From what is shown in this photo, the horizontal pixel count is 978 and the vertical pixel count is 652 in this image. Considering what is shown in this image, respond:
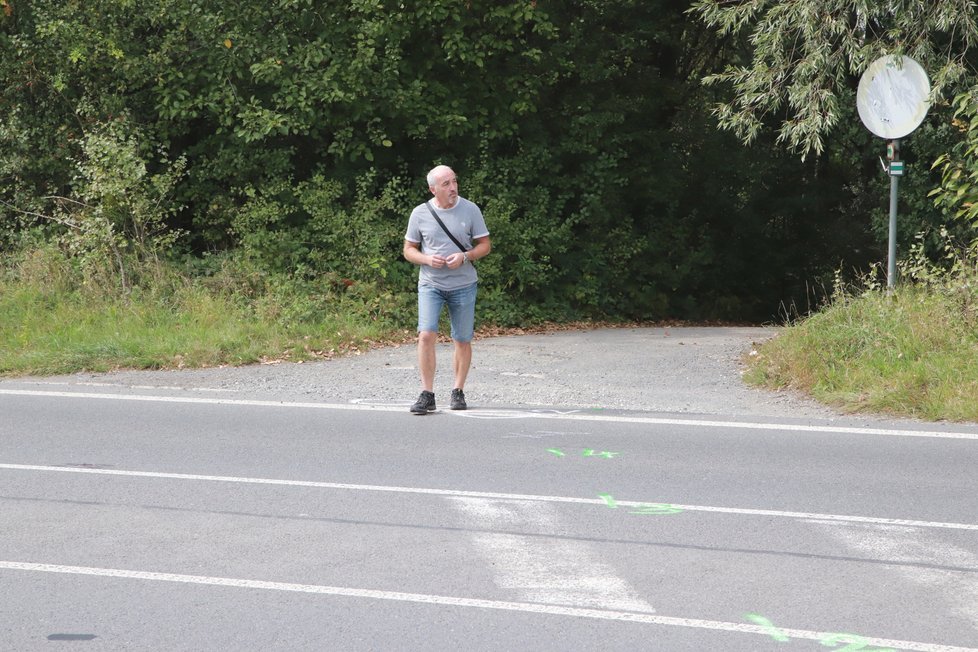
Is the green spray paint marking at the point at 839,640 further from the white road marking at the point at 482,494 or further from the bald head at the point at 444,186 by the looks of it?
the bald head at the point at 444,186

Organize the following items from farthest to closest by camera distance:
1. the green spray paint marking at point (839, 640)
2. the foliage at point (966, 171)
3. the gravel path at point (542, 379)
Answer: the foliage at point (966, 171)
the gravel path at point (542, 379)
the green spray paint marking at point (839, 640)

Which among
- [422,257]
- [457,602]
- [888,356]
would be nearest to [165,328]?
→ [422,257]

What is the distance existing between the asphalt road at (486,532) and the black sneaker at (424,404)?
0.12 m

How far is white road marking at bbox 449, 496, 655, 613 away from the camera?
505 cm

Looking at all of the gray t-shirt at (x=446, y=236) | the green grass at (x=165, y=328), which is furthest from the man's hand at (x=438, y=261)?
the green grass at (x=165, y=328)

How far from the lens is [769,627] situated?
4.68 meters

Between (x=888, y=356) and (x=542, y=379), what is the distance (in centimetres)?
319

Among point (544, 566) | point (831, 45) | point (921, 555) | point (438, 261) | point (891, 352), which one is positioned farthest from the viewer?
point (831, 45)

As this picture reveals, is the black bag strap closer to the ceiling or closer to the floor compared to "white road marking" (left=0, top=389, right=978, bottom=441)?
closer to the ceiling

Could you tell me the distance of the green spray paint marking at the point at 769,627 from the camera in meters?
4.56

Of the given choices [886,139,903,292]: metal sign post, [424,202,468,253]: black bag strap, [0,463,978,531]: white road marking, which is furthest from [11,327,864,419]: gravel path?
[0,463,978,531]: white road marking

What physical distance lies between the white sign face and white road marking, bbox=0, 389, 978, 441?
147 inches

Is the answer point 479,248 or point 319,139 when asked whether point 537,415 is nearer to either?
point 479,248

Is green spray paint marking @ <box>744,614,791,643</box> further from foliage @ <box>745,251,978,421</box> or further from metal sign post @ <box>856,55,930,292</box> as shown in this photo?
metal sign post @ <box>856,55,930,292</box>
